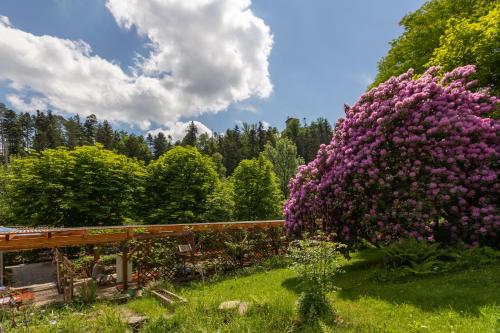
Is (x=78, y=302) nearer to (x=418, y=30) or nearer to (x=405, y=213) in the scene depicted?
(x=405, y=213)

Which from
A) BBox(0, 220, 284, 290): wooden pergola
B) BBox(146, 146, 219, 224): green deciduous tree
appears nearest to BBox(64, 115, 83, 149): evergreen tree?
BBox(146, 146, 219, 224): green deciduous tree

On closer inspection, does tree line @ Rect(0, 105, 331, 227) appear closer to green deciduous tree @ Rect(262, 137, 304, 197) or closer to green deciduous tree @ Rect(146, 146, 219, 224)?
green deciduous tree @ Rect(146, 146, 219, 224)

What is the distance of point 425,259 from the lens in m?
8.90

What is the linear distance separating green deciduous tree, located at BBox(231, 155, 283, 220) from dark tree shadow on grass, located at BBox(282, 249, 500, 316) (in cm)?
2436

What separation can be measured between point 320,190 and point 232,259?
6.61 m

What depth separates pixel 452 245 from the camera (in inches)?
388

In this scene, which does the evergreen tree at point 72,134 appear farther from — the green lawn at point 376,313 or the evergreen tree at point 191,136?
the green lawn at point 376,313

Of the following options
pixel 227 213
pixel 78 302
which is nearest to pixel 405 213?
pixel 78 302

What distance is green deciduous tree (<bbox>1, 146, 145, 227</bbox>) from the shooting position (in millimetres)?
23500

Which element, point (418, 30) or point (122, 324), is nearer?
point (122, 324)

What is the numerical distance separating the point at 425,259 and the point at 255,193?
1018 inches

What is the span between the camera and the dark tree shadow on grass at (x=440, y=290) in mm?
6207

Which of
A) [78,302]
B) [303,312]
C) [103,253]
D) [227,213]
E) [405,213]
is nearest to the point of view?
[303,312]

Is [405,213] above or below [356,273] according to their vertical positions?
above
